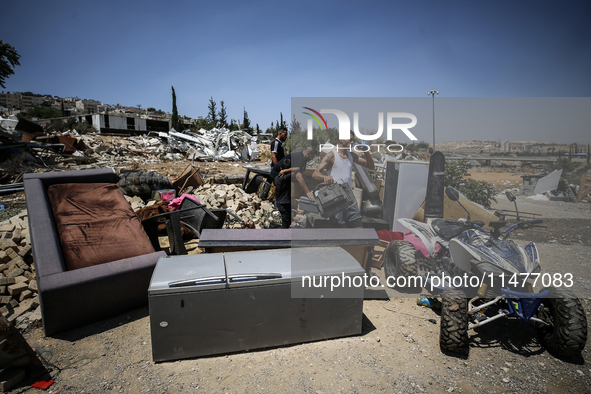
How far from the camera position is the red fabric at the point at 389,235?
3.70 m

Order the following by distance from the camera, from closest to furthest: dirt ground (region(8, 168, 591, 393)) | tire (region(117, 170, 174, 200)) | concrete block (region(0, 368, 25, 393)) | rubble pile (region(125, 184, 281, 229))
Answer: concrete block (region(0, 368, 25, 393)), dirt ground (region(8, 168, 591, 393)), rubble pile (region(125, 184, 281, 229)), tire (region(117, 170, 174, 200))

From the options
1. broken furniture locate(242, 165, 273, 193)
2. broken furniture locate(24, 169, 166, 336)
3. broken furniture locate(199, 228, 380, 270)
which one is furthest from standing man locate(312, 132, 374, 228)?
broken furniture locate(242, 165, 273, 193)

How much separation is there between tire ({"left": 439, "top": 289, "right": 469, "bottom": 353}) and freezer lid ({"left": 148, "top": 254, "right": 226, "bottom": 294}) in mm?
2025

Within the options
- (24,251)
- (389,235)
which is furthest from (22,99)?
(389,235)

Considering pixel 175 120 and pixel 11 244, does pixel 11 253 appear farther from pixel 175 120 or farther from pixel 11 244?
pixel 175 120

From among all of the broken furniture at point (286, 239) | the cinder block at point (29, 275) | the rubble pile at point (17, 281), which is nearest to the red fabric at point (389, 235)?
the broken furniture at point (286, 239)

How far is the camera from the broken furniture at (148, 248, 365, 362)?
2396mm

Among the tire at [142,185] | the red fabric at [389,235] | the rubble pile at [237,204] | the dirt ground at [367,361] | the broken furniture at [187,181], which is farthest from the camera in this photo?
the broken furniture at [187,181]

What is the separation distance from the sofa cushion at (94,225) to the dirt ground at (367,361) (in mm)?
710

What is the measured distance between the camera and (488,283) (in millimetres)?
3000

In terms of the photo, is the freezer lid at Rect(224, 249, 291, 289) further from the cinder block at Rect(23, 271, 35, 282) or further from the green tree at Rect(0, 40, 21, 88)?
the green tree at Rect(0, 40, 21, 88)

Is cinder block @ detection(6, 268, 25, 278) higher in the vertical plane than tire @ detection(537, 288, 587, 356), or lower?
higher

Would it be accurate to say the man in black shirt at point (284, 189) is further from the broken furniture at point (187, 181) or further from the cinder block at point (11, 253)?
the broken furniture at point (187, 181)

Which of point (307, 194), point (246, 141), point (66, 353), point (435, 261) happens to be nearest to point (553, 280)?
point (435, 261)
